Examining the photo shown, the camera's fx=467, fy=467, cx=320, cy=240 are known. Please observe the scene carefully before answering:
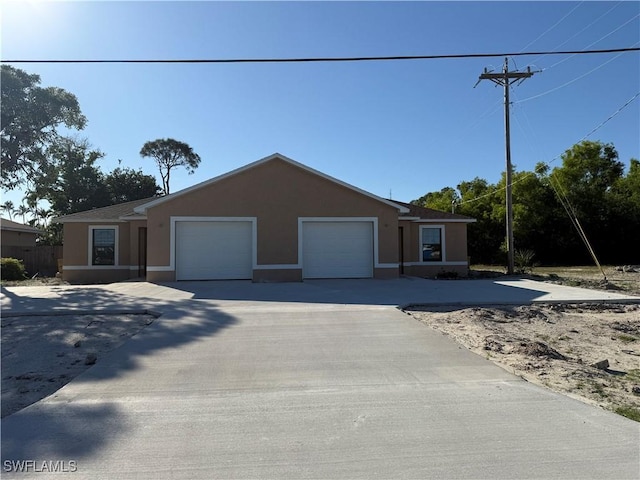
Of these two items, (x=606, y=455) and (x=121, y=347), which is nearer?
(x=606, y=455)

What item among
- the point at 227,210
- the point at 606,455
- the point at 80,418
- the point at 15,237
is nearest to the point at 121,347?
the point at 80,418

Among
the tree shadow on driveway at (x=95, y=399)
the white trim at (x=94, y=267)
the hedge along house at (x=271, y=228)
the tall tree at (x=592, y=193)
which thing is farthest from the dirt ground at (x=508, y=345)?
the tall tree at (x=592, y=193)

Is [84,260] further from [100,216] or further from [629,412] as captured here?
Result: [629,412]

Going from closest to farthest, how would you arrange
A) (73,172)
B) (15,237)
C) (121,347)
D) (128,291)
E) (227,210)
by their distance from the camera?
(121,347) → (128,291) → (227,210) → (15,237) → (73,172)

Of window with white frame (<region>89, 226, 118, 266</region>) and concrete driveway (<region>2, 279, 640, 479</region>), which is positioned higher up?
window with white frame (<region>89, 226, 118, 266</region>)

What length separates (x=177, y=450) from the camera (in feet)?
13.1

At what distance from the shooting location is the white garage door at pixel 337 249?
60.5 feet

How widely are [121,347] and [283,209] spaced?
Result: 1110cm

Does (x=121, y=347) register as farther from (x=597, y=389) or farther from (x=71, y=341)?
(x=597, y=389)

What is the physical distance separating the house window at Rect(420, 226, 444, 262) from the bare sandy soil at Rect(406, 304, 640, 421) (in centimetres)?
1066

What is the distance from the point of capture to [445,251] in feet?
74.1

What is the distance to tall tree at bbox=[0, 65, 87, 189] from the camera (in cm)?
1944

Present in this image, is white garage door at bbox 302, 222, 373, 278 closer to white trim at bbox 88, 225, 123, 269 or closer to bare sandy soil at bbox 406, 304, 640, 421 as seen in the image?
bare sandy soil at bbox 406, 304, 640, 421

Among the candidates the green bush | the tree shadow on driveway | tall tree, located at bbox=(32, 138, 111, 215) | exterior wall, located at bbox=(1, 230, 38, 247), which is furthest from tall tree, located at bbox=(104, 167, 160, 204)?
the tree shadow on driveway
